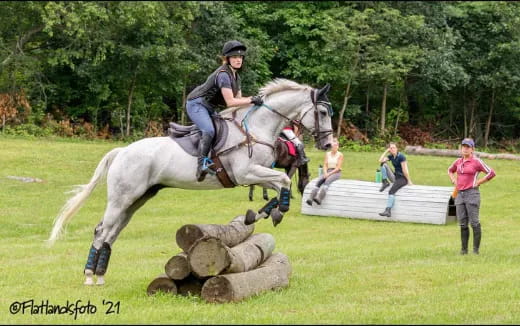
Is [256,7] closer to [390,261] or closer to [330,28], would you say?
[330,28]

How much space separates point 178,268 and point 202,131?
6.25 feet

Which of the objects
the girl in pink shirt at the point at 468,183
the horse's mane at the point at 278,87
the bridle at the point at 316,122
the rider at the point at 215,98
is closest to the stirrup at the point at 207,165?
the rider at the point at 215,98

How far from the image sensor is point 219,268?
10594 millimetres

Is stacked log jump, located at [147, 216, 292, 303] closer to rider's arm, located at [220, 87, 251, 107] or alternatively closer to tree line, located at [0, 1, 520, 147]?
rider's arm, located at [220, 87, 251, 107]

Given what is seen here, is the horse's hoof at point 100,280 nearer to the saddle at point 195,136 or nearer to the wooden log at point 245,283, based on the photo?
the wooden log at point 245,283

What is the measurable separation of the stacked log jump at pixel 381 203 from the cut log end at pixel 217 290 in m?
12.7

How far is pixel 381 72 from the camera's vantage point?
43156mm

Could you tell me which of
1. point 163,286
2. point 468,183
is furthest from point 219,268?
point 468,183

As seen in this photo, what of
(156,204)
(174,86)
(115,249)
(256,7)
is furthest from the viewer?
(256,7)

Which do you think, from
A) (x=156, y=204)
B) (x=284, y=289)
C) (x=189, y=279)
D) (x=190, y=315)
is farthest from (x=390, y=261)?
(x=156, y=204)

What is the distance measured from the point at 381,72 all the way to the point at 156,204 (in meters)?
21.6

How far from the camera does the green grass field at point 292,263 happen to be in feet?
31.7

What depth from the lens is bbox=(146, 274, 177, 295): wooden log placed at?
1098 cm

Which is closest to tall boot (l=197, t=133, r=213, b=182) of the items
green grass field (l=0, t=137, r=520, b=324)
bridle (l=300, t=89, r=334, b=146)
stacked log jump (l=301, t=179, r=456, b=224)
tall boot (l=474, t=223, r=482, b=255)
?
bridle (l=300, t=89, r=334, b=146)
